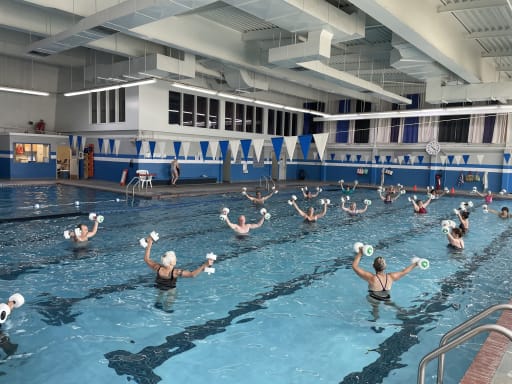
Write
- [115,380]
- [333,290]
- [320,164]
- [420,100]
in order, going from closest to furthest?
[115,380], [333,290], [420,100], [320,164]

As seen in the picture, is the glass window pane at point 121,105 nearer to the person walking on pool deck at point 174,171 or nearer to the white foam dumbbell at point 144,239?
the person walking on pool deck at point 174,171

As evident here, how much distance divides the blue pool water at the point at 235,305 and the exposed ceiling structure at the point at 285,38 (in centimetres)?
507

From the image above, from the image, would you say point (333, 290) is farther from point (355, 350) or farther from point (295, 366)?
point (295, 366)

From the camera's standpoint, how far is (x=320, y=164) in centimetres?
3019

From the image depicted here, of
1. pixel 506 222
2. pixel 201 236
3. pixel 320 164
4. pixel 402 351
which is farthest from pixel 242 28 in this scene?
pixel 320 164

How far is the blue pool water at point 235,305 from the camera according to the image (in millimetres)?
4117

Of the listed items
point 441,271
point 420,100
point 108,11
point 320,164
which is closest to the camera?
point 441,271

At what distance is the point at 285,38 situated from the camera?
1312 centimetres

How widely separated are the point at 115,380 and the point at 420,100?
82.5 feet

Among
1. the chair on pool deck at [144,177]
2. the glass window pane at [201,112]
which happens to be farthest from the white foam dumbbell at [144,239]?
the glass window pane at [201,112]

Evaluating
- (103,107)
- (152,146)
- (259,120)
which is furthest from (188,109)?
(259,120)

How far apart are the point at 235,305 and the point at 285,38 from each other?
10074 millimetres

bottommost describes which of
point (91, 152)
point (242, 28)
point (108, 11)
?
point (91, 152)

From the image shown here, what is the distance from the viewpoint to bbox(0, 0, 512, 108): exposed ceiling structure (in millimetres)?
8852
